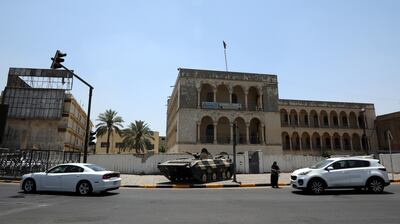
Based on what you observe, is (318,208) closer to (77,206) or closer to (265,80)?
(77,206)

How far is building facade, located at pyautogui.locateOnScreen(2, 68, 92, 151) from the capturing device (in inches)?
1876

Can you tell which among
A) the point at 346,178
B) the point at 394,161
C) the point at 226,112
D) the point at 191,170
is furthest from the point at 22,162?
the point at 394,161

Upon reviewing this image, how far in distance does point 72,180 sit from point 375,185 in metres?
13.3

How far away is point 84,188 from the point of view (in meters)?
12.1

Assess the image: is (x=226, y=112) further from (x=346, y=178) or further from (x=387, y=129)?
(x=387, y=129)

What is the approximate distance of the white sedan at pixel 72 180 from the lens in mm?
12031

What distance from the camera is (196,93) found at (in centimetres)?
3728

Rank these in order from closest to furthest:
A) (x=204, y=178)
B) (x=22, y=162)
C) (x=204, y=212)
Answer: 1. (x=204, y=212)
2. (x=204, y=178)
3. (x=22, y=162)

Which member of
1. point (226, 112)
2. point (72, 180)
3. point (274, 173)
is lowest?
point (72, 180)

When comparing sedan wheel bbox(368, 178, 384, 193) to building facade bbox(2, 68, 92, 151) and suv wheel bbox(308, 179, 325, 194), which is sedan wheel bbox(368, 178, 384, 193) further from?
building facade bbox(2, 68, 92, 151)

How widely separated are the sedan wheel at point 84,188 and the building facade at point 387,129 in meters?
48.8

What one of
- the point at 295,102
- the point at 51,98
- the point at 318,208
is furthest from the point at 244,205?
the point at 51,98

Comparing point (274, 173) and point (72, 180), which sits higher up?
point (274, 173)

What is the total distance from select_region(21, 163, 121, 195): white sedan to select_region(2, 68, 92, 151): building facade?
39.5 m
